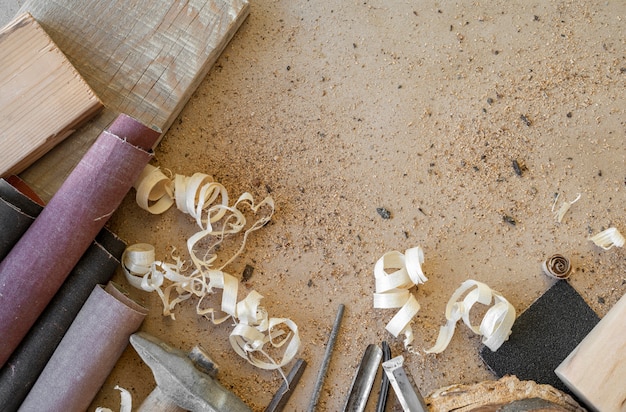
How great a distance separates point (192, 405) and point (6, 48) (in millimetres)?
1053

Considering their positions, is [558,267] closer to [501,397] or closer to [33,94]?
[501,397]

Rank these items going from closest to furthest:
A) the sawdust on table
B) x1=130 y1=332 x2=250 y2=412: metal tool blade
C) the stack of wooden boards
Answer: x1=130 y1=332 x2=250 y2=412: metal tool blade → the stack of wooden boards → the sawdust on table

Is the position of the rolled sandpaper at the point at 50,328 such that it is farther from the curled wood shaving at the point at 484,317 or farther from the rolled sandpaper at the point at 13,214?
the curled wood shaving at the point at 484,317

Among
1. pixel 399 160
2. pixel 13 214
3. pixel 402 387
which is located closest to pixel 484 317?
pixel 402 387

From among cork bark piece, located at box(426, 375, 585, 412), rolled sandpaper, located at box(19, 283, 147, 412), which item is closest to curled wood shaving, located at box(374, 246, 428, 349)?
cork bark piece, located at box(426, 375, 585, 412)


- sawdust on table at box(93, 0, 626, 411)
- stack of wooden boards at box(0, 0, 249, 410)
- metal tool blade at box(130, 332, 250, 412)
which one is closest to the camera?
metal tool blade at box(130, 332, 250, 412)

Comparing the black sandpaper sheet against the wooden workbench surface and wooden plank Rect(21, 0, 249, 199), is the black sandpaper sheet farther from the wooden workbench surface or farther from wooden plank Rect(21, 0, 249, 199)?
wooden plank Rect(21, 0, 249, 199)

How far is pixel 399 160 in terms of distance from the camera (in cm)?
179

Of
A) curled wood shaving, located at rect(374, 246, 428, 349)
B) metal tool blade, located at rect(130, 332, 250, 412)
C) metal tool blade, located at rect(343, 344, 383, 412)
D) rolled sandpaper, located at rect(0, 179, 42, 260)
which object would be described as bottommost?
metal tool blade, located at rect(130, 332, 250, 412)

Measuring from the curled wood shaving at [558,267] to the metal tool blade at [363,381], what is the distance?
1.73ft

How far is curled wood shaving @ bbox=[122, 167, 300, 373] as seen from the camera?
1.68 m

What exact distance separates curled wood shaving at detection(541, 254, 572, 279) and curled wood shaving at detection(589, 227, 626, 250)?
4.5 inches

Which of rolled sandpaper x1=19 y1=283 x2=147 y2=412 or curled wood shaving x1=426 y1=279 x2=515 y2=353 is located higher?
curled wood shaving x1=426 y1=279 x2=515 y2=353

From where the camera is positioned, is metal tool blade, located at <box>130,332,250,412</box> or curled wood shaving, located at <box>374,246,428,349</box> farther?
curled wood shaving, located at <box>374,246,428,349</box>
